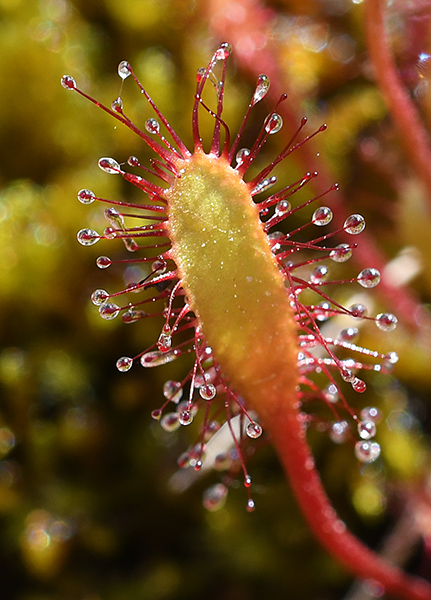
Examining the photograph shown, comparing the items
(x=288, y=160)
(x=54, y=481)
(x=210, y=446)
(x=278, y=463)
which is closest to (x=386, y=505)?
(x=278, y=463)

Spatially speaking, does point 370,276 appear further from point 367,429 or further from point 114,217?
point 114,217

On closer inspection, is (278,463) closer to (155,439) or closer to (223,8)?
(155,439)

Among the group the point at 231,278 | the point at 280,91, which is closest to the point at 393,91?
the point at 280,91

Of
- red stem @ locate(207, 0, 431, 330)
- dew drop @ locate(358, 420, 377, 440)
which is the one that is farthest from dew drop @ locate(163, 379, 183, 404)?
red stem @ locate(207, 0, 431, 330)

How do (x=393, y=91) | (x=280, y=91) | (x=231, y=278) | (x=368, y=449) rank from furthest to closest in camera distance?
(x=280, y=91), (x=393, y=91), (x=368, y=449), (x=231, y=278)

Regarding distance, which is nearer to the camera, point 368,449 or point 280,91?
point 368,449

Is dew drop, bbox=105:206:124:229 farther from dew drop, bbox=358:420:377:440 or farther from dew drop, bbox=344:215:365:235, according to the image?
dew drop, bbox=358:420:377:440
